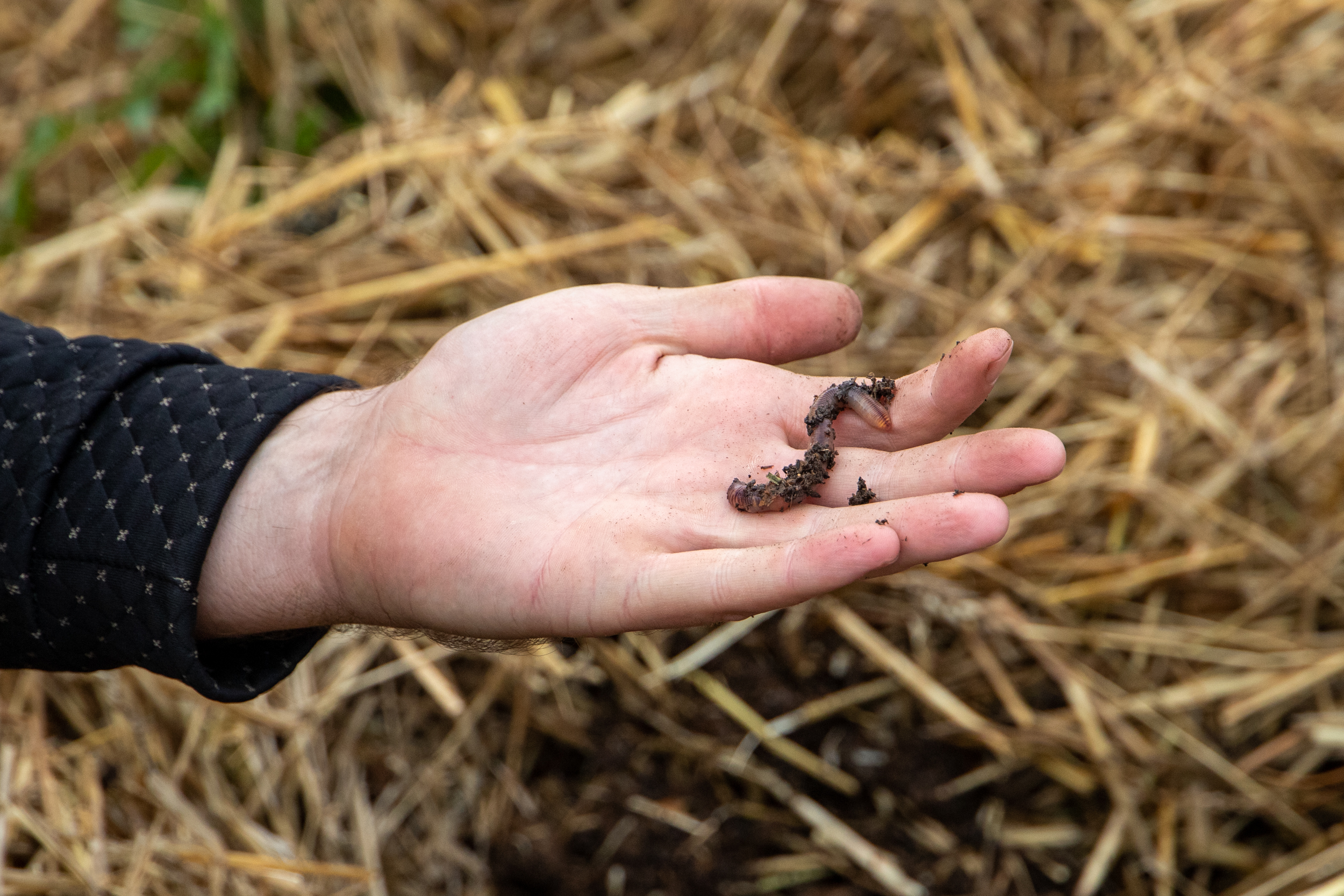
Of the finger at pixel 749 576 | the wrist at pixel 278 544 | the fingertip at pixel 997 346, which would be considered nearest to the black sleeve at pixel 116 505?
the wrist at pixel 278 544

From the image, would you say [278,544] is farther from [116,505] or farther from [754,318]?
[754,318]

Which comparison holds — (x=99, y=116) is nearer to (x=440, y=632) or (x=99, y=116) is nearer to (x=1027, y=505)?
(x=440, y=632)

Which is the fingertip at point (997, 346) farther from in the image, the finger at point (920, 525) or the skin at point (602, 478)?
the finger at point (920, 525)

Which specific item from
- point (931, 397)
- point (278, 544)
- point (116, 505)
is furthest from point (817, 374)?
point (116, 505)

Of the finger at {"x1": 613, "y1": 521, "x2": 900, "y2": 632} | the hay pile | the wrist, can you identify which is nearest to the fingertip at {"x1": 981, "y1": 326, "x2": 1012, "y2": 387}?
the finger at {"x1": 613, "y1": 521, "x2": 900, "y2": 632}

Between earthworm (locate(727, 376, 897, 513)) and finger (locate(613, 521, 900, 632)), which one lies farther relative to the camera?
earthworm (locate(727, 376, 897, 513))

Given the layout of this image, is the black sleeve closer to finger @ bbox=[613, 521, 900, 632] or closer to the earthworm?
finger @ bbox=[613, 521, 900, 632]

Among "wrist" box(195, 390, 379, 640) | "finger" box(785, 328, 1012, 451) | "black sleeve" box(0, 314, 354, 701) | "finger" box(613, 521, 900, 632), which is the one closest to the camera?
"finger" box(613, 521, 900, 632)
